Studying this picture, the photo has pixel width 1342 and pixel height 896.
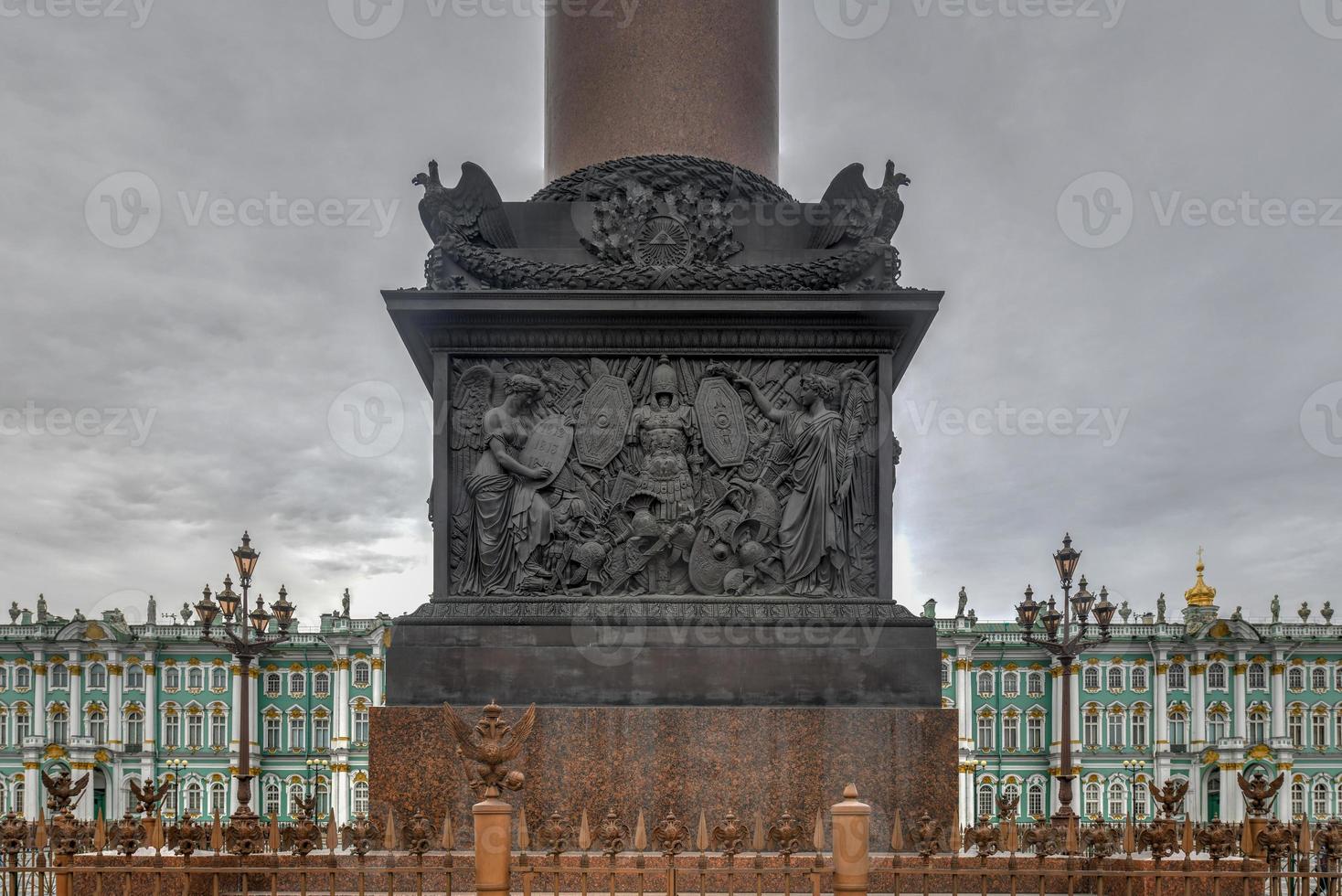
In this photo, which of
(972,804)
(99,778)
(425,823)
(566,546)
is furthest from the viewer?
(99,778)

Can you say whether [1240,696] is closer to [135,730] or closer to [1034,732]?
[1034,732]

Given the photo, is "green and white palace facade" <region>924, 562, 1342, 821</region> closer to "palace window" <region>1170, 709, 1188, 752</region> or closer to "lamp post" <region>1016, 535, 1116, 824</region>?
"palace window" <region>1170, 709, 1188, 752</region>

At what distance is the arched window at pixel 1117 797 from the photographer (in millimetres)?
69188

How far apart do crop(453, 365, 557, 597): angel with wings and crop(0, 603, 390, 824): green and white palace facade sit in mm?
62647

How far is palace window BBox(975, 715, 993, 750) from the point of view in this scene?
67312 mm

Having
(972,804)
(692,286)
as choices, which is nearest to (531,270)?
→ (692,286)

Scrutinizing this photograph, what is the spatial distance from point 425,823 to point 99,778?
7517 cm

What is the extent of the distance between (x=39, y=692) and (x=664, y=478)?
2939 inches

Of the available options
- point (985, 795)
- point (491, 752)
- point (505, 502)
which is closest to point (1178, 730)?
point (985, 795)

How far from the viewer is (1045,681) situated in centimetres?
6706

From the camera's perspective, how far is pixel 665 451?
9273mm

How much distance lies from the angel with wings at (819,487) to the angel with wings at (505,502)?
2.00m

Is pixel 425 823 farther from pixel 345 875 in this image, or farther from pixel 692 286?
pixel 692 286

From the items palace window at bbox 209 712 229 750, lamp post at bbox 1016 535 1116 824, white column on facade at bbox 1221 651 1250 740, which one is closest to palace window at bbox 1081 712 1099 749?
white column on facade at bbox 1221 651 1250 740
